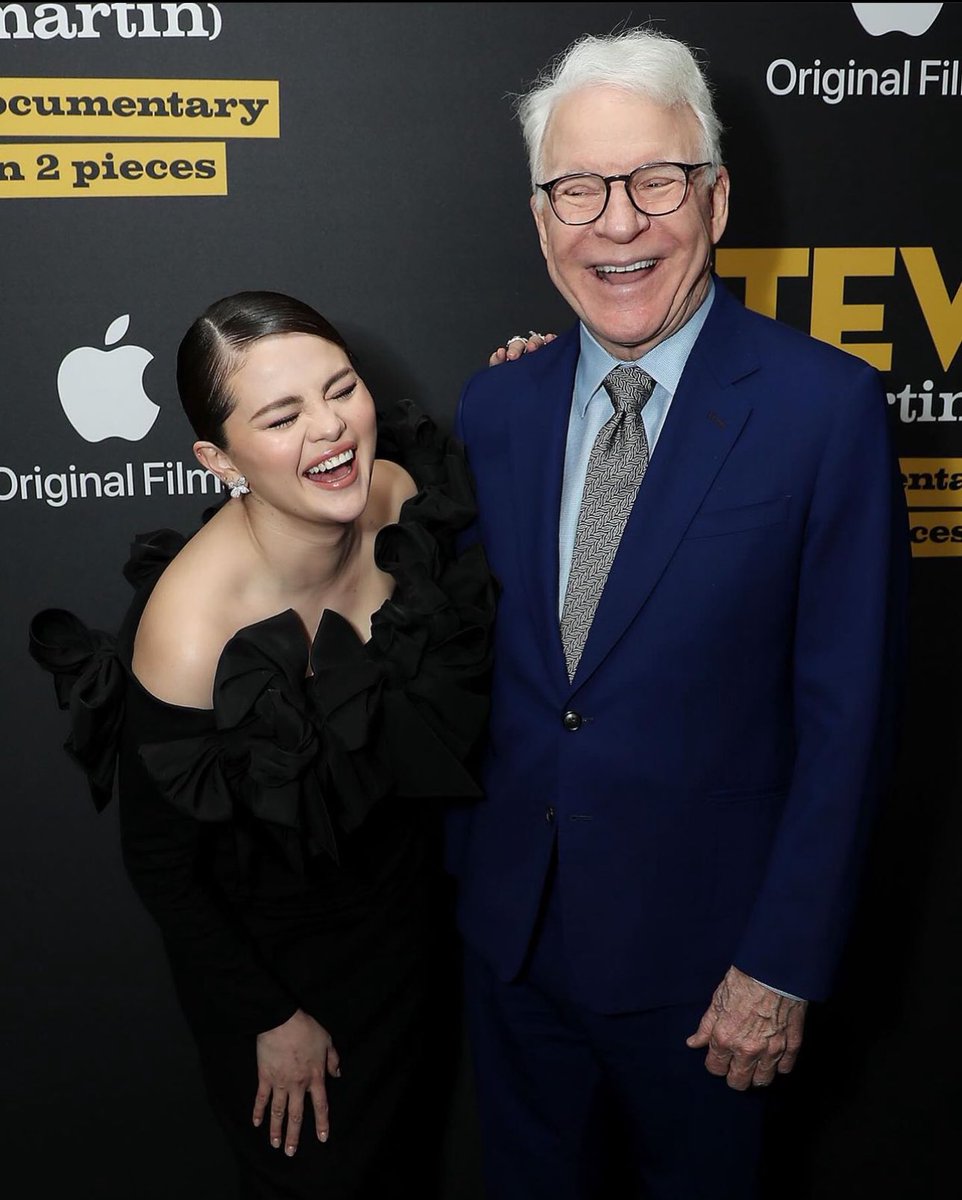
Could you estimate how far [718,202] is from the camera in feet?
Answer: 5.48

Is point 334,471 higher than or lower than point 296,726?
higher

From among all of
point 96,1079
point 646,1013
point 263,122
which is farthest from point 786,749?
point 96,1079

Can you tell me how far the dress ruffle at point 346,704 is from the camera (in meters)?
1.67

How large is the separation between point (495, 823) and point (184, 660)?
483 mm

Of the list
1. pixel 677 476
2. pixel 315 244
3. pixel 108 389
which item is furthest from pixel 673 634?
pixel 108 389

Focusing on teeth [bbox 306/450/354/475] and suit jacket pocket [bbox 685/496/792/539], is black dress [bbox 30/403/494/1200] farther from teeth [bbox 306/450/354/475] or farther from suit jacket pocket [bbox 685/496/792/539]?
suit jacket pocket [bbox 685/496/792/539]

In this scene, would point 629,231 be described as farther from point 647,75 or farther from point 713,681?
point 713,681

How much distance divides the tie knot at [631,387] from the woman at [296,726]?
267 mm

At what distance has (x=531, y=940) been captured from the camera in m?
1.81

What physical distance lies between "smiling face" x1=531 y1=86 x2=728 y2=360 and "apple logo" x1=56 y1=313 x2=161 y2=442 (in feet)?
2.83

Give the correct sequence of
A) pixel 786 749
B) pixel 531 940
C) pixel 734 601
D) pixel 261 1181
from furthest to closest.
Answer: pixel 261 1181
pixel 531 940
pixel 786 749
pixel 734 601

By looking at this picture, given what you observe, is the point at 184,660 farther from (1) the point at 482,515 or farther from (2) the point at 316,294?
(2) the point at 316,294

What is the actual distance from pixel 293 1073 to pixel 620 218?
1.27 m

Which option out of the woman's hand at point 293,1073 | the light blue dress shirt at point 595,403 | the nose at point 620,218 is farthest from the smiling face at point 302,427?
the woman's hand at point 293,1073
